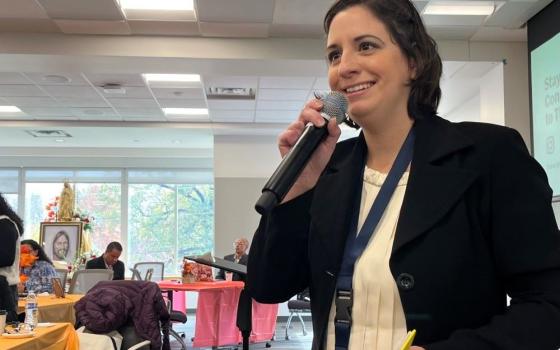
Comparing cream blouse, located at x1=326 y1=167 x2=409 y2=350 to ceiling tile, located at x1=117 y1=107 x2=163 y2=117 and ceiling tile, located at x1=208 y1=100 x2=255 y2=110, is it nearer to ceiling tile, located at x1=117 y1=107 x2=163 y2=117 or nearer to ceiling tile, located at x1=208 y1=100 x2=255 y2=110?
ceiling tile, located at x1=208 y1=100 x2=255 y2=110

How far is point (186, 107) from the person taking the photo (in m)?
9.07

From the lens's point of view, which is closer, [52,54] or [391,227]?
[391,227]

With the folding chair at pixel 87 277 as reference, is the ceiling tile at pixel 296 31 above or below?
above

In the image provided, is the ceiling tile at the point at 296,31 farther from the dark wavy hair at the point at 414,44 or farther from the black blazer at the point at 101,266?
the dark wavy hair at the point at 414,44

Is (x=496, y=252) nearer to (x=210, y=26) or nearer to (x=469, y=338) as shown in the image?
(x=469, y=338)

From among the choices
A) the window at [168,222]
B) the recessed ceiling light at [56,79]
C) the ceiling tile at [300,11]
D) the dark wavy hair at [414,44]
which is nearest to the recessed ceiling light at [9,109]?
the recessed ceiling light at [56,79]

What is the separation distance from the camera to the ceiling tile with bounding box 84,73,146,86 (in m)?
7.24

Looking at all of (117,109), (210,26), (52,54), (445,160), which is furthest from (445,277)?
(117,109)

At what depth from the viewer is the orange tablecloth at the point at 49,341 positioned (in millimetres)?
2809

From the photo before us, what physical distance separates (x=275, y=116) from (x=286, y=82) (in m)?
2.09

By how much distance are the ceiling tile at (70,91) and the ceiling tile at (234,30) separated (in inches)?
103

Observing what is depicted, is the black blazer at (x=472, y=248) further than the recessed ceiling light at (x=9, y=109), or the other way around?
the recessed ceiling light at (x=9, y=109)

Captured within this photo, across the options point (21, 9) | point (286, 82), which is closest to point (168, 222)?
point (286, 82)

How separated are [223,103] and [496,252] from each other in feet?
26.8
